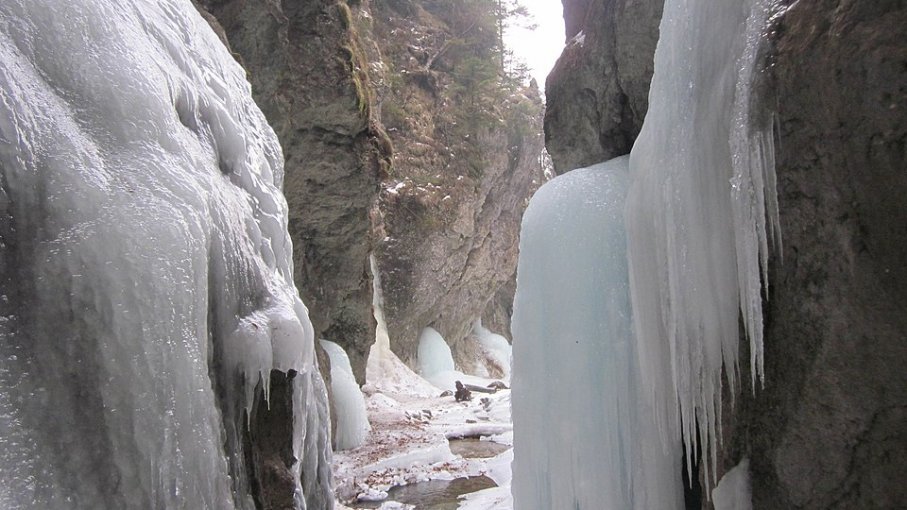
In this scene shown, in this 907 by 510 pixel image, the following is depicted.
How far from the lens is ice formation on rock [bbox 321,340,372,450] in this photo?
9461 millimetres

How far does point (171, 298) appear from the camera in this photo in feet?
7.36

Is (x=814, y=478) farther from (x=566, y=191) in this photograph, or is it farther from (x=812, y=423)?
(x=566, y=191)

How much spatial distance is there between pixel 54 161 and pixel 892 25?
107 inches

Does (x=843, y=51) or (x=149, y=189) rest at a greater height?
(x=843, y=51)

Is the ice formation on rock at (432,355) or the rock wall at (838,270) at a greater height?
the rock wall at (838,270)

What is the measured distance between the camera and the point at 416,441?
9492mm

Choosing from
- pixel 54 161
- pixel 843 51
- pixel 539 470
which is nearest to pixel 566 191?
pixel 539 470

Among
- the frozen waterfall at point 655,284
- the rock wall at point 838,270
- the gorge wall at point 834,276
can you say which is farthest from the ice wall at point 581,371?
the rock wall at point 838,270

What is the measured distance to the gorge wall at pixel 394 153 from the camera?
824 centimetres

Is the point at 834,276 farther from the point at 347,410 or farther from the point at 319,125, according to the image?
the point at 347,410

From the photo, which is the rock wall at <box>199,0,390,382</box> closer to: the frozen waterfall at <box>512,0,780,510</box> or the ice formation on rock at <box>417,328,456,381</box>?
the frozen waterfall at <box>512,0,780,510</box>

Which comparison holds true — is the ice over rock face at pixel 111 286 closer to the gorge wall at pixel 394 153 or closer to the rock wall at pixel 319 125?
the rock wall at pixel 319 125

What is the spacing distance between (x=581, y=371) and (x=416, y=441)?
21.0 feet

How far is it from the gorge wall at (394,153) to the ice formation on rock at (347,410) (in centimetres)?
86
